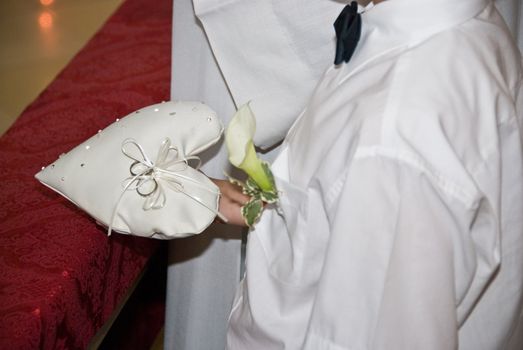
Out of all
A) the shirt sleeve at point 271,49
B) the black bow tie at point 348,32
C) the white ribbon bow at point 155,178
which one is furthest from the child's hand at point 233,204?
the black bow tie at point 348,32

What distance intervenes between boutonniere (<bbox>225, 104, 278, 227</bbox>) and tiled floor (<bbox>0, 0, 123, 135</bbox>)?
0.90 metres

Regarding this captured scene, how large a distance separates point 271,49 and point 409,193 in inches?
16.6

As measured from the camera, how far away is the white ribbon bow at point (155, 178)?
84 cm

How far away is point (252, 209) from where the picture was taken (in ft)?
2.71

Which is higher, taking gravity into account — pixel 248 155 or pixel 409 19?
pixel 409 19

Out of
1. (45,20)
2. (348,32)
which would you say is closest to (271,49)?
(348,32)

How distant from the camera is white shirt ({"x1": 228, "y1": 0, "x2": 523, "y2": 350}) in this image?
65 cm

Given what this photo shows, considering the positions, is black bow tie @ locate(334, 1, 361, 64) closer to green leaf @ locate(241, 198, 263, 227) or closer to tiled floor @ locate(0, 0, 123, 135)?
green leaf @ locate(241, 198, 263, 227)

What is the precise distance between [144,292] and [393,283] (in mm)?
1120

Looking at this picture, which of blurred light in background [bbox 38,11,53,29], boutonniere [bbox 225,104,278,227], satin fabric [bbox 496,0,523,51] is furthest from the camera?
blurred light in background [bbox 38,11,53,29]

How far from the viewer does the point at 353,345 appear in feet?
2.29

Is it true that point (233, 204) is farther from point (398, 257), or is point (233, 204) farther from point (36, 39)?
point (36, 39)

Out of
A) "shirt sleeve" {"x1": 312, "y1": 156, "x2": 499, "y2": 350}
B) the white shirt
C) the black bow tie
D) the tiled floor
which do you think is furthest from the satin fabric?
the tiled floor

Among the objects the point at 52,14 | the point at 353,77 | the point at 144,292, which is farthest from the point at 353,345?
the point at 52,14
